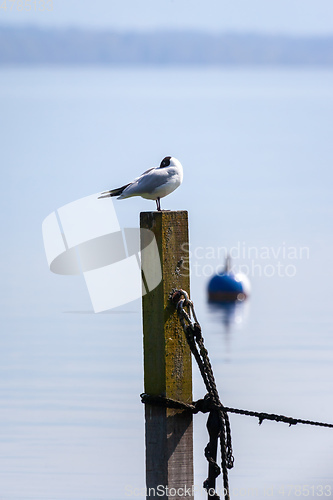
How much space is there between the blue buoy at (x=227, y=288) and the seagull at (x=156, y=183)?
29.4 meters

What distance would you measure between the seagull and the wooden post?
139 centimetres

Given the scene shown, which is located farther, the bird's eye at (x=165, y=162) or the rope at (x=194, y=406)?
the bird's eye at (x=165, y=162)

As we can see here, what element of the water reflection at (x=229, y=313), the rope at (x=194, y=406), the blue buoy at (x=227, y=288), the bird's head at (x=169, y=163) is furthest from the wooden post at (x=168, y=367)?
the blue buoy at (x=227, y=288)

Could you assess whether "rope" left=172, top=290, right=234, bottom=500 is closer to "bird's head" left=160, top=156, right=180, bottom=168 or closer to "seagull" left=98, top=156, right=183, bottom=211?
"seagull" left=98, top=156, right=183, bottom=211

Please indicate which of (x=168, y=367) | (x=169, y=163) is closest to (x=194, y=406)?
(x=168, y=367)

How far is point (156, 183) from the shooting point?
263 inches

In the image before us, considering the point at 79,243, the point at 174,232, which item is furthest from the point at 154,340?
the point at 79,243

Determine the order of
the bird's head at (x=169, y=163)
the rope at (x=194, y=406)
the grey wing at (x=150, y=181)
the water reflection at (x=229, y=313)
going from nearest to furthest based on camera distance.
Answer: the rope at (x=194, y=406) → the grey wing at (x=150, y=181) → the bird's head at (x=169, y=163) → the water reflection at (x=229, y=313)

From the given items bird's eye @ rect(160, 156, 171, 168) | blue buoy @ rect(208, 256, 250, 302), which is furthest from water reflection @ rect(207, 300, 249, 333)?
bird's eye @ rect(160, 156, 171, 168)

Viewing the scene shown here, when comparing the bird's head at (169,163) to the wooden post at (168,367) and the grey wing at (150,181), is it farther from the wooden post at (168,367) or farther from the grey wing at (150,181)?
the wooden post at (168,367)

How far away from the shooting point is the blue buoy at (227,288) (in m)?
36.5

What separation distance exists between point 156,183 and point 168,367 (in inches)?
68.0

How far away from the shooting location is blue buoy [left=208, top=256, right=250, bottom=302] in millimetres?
36469

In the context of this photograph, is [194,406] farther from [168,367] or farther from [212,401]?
[168,367]
